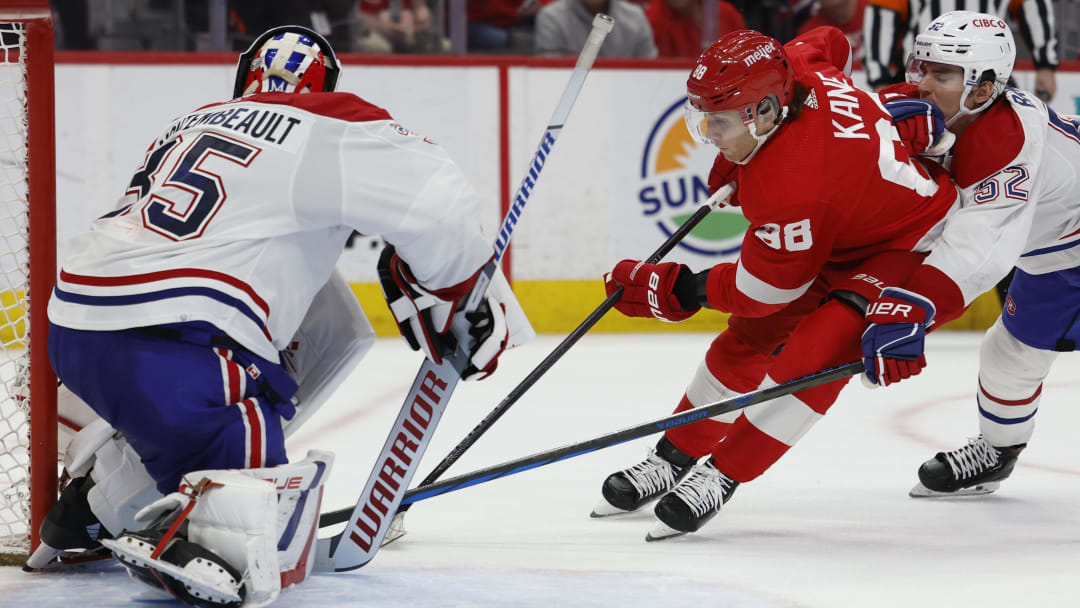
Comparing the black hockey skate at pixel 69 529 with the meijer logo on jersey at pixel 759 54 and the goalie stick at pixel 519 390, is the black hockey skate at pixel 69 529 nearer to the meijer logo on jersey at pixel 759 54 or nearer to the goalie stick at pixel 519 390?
the goalie stick at pixel 519 390

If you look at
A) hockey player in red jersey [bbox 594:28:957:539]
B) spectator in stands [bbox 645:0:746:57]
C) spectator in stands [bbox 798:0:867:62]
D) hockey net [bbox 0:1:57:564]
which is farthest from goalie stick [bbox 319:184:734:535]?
spectator in stands [bbox 798:0:867:62]

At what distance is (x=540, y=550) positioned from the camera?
7.45 ft

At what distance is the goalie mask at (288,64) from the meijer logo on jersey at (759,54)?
2.36 feet

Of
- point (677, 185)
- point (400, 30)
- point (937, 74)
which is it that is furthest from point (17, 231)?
point (677, 185)

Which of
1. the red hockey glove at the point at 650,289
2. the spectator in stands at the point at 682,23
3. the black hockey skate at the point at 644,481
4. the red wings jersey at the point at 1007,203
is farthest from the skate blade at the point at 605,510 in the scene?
the spectator in stands at the point at 682,23

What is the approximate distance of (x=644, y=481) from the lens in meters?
2.59

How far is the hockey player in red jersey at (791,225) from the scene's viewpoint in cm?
227

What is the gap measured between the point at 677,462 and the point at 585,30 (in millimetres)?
2970

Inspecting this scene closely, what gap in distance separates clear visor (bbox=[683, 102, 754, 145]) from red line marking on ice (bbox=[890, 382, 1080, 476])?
1262 mm

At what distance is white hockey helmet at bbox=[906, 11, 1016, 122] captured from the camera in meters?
2.51

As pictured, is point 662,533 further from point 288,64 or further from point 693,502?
point 288,64

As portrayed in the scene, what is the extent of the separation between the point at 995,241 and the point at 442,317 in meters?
1.06

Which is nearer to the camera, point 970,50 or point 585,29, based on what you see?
point 970,50

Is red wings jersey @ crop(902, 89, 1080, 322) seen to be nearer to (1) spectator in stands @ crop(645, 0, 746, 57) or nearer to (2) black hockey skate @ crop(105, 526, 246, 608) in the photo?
(2) black hockey skate @ crop(105, 526, 246, 608)
